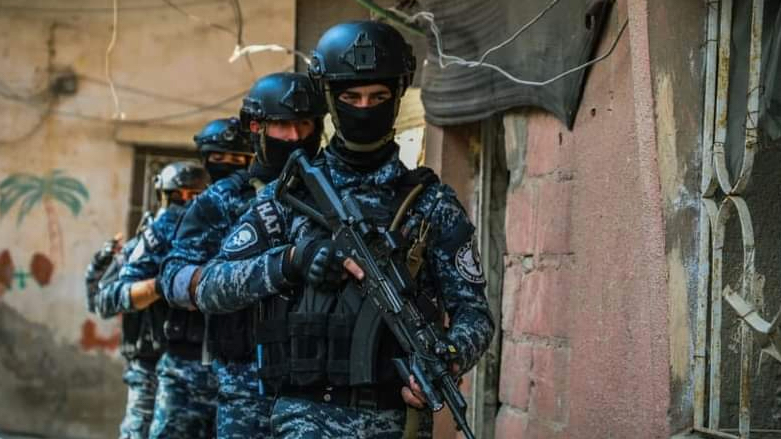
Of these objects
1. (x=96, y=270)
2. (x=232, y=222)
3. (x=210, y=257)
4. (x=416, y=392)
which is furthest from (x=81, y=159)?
(x=416, y=392)

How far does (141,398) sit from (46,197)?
5.12 metres

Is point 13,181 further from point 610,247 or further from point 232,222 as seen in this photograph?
point 610,247

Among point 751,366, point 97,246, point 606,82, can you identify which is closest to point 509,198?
point 606,82

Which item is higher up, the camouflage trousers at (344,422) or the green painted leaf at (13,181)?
the green painted leaf at (13,181)

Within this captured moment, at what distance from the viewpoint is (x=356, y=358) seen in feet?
12.6

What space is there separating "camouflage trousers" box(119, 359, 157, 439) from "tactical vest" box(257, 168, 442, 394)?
12.8 feet

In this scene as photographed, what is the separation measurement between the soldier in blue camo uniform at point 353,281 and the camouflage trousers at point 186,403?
2.38m

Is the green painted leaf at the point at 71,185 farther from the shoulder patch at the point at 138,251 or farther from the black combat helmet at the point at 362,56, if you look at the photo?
the black combat helmet at the point at 362,56

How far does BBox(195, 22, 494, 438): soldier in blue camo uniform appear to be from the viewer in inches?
153

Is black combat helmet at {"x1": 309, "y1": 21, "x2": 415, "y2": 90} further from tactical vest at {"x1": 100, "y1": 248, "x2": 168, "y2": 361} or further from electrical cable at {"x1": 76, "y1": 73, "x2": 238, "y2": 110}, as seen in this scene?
electrical cable at {"x1": 76, "y1": 73, "x2": 238, "y2": 110}

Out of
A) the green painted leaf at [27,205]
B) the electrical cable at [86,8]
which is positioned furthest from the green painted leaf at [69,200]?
the electrical cable at [86,8]

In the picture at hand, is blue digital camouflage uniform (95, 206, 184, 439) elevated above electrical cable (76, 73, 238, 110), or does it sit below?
below

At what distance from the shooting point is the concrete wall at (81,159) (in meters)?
12.4

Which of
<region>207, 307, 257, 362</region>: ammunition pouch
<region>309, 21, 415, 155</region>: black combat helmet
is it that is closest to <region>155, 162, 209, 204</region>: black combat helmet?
<region>207, 307, 257, 362</region>: ammunition pouch
